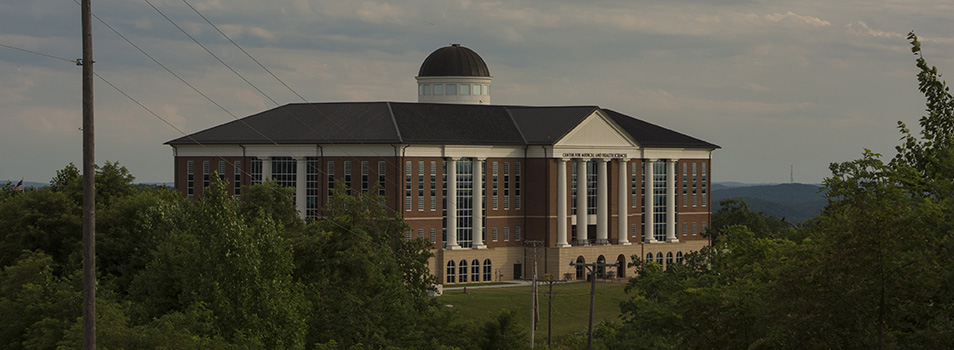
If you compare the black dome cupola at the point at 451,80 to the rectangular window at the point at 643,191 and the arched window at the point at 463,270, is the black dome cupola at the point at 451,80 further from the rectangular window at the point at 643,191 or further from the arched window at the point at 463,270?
the arched window at the point at 463,270

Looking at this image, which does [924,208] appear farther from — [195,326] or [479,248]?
[479,248]

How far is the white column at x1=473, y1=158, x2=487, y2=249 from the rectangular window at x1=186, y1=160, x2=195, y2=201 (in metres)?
26.8

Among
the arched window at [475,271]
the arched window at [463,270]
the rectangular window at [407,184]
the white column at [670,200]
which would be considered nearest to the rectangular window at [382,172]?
the rectangular window at [407,184]

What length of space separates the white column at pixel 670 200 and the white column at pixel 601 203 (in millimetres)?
9170

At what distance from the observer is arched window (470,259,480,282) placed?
375ft

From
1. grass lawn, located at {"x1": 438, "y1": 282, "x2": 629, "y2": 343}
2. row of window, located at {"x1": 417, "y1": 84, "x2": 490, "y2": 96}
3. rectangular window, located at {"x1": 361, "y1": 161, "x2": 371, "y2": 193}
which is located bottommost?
grass lawn, located at {"x1": 438, "y1": 282, "x2": 629, "y2": 343}

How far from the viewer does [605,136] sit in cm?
12000

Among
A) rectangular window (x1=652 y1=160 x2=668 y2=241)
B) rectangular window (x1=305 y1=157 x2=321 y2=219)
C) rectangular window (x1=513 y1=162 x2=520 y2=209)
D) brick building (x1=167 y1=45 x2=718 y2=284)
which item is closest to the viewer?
brick building (x1=167 y1=45 x2=718 y2=284)

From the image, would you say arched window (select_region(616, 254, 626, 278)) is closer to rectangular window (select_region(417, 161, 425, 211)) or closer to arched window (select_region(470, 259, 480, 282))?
arched window (select_region(470, 259, 480, 282))

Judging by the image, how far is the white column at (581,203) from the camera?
390ft

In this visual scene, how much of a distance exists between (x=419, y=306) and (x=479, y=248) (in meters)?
46.8

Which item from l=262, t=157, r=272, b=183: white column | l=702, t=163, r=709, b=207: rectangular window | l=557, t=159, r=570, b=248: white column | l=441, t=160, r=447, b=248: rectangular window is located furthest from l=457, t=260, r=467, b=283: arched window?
l=702, t=163, r=709, b=207: rectangular window

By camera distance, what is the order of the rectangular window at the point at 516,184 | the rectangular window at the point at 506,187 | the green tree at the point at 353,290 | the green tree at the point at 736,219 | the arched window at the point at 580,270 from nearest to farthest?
1. the green tree at the point at 353,290
2. the rectangular window at the point at 506,187
3. the rectangular window at the point at 516,184
4. the arched window at the point at 580,270
5. the green tree at the point at 736,219

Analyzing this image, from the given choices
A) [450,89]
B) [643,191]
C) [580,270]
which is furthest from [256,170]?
[643,191]
